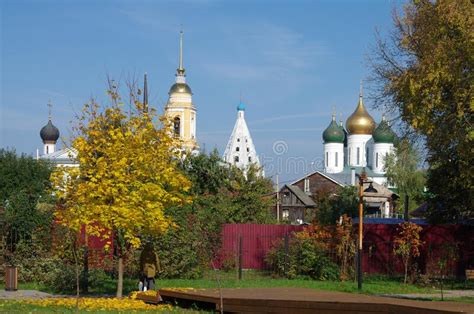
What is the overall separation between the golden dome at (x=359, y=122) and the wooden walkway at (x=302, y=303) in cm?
9507

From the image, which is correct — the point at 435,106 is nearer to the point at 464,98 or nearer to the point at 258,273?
the point at 464,98

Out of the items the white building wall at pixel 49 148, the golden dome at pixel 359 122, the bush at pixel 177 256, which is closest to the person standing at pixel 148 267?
the bush at pixel 177 256

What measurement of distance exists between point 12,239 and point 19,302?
10781mm

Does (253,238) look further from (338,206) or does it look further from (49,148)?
(49,148)

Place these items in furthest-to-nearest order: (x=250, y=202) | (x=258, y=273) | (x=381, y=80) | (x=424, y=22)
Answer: (x=250, y=202), (x=258, y=273), (x=381, y=80), (x=424, y=22)

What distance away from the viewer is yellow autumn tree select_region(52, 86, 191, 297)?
2017 centimetres

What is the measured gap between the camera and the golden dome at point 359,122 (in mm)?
112000

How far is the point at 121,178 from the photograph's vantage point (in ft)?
66.0

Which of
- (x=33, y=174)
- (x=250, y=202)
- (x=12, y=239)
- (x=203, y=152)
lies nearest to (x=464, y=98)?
(x=12, y=239)

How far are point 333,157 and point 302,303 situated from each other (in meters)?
104

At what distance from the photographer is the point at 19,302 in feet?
64.1

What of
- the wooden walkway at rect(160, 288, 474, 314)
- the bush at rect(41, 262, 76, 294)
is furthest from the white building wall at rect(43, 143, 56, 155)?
the wooden walkway at rect(160, 288, 474, 314)

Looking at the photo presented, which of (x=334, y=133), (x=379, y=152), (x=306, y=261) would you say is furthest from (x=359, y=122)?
(x=306, y=261)

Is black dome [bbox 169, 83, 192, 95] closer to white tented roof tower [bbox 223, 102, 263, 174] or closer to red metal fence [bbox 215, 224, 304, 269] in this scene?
white tented roof tower [bbox 223, 102, 263, 174]
